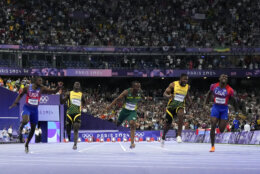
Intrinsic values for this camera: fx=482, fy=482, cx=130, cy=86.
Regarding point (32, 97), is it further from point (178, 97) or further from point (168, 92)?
point (178, 97)

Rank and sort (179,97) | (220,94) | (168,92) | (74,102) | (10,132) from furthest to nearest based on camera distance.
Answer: (10,132)
(74,102)
(179,97)
(168,92)
(220,94)

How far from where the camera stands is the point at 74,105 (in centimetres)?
1705

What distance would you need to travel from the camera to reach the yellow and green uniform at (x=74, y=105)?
669 inches

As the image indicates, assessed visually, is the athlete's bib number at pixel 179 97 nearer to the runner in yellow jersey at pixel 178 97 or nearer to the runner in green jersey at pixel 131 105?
the runner in yellow jersey at pixel 178 97

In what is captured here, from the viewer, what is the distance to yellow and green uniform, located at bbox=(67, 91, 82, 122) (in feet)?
55.7

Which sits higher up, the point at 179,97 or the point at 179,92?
the point at 179,92

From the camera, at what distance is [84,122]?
1715 inches

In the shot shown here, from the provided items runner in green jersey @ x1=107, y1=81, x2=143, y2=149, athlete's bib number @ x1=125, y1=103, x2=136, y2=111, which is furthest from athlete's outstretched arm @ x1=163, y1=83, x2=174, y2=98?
athlete's bib number @ x1=125, y1=103, x2=136, y2=111

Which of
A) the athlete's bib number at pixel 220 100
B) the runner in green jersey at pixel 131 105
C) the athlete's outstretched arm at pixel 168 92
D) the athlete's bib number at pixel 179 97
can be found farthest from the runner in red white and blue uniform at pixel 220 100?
the runner in green jersey at pixel 131 105

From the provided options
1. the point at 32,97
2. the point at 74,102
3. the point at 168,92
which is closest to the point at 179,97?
the point at 168,92

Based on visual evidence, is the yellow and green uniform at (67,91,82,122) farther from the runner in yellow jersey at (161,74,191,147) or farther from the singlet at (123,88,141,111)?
the runner in yellow jersey at (161,74,191,147)

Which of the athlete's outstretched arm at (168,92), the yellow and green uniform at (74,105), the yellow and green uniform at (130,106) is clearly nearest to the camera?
the athlete's outstretched arm at (168,92)

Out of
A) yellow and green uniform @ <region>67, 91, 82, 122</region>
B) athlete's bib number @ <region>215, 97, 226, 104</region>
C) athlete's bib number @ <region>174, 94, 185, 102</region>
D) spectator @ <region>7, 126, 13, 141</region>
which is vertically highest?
athlete's bib number @ <region>215, 97, 226, 104</region>

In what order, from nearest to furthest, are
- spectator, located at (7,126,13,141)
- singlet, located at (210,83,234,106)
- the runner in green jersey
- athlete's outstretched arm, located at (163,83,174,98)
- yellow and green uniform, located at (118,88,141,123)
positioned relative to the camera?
singlet, located at (210,83,234,106)
athlete's outstretched arm, located at (163,83,174,98)
the runner in green jersey
yellow and green uniform, located at (118,88,141,123)
spectator, located at (7,126,13,141)
